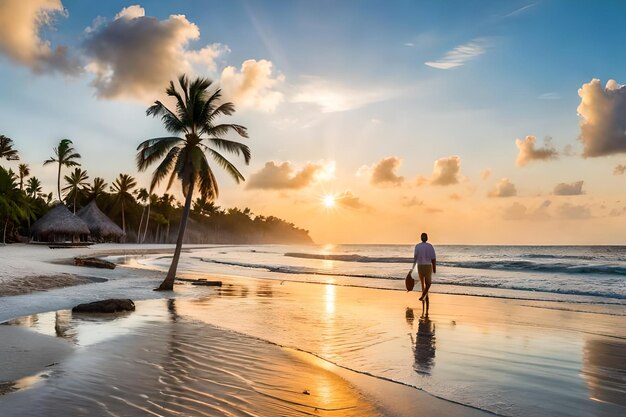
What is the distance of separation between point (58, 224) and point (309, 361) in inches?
2348

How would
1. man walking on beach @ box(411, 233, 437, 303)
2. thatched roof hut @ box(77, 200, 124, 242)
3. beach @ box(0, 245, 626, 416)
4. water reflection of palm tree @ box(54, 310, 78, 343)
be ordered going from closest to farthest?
beach @ box(0, 245, 626, 416)
water reflection of palm tree @ box(54, 310, 78, 343)
man walking on beach @ box(411, 233, 437, 303)
thatched roof hut @ box(77, 200, 124, 242)

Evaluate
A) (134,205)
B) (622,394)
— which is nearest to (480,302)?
(622,394)

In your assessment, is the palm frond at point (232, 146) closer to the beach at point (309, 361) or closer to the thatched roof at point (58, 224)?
the beach at point (309, 361)

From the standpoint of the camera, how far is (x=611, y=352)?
26.1ft

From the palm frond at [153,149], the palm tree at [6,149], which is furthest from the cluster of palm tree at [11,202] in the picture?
the palm frond at [153,149]

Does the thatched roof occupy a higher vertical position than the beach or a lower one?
higher

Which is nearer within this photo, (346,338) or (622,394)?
(622,394)

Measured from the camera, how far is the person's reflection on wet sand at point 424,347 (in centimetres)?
647

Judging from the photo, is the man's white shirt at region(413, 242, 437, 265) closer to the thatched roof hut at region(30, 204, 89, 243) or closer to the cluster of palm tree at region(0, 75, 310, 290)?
the cluster of palm tree at region(0, 75, 310, 290)

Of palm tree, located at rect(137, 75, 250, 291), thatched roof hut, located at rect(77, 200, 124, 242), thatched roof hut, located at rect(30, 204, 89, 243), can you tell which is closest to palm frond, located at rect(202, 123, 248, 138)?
palm tree, located at rect(137, 75, 250, 291)

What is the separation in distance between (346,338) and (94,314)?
6307 millimetres

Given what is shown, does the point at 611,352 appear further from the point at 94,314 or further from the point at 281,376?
the point at 94,314

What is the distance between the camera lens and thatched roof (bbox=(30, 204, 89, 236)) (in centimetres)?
5569

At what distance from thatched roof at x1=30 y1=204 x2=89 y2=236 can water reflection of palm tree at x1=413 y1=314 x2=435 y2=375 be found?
190ft
